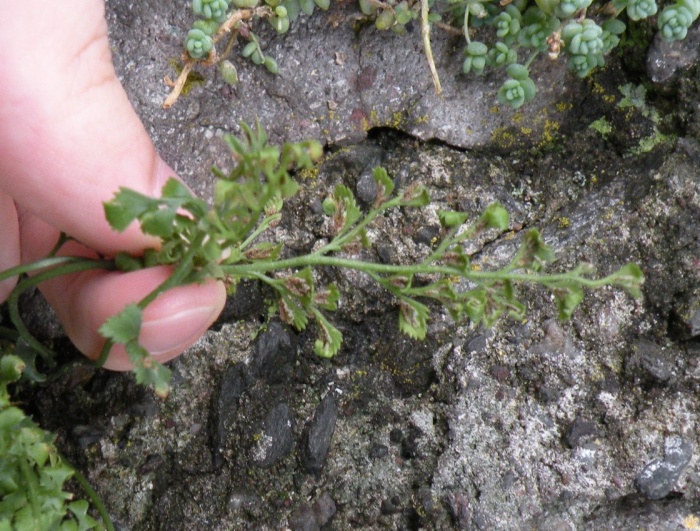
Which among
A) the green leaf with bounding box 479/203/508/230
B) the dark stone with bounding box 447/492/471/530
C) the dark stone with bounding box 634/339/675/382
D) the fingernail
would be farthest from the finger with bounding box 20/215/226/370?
the dark stone with bounding box 634/339/675/382

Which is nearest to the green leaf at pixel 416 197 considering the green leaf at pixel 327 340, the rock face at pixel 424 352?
the green leaf at pixel 327 340

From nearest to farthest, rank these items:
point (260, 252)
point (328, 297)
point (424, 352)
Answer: point (328, 297)
point (260, 252)
point (424, 352)

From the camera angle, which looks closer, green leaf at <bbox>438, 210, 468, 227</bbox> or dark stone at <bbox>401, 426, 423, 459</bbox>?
green leaf at <bbox>438, 210, 468, 227</bbox>

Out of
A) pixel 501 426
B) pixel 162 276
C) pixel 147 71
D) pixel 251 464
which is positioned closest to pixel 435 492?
pixel 501 426

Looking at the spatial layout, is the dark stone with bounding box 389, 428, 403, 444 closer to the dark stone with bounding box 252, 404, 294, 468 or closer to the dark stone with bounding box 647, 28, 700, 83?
the dark stone with bounding box 252, 404, 294, 468

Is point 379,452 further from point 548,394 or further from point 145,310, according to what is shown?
point 145,310

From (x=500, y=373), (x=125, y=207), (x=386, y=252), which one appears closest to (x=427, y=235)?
(x=386, y=252)

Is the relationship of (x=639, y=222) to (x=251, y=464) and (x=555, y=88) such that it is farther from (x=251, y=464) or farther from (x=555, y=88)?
(x=251, y=464)
